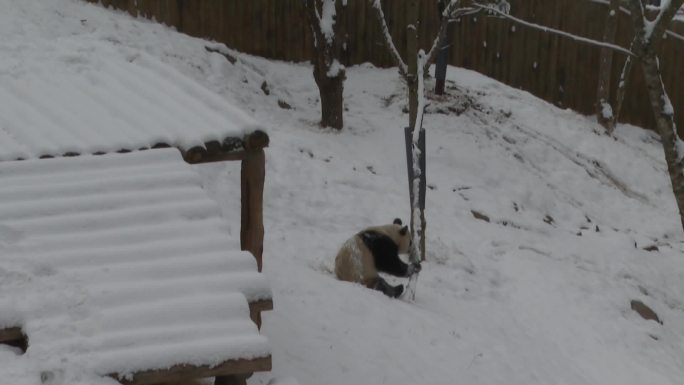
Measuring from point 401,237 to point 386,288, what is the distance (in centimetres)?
60

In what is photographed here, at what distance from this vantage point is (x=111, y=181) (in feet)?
16.1

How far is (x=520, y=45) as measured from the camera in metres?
16.3

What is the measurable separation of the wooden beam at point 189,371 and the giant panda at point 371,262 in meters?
4.43

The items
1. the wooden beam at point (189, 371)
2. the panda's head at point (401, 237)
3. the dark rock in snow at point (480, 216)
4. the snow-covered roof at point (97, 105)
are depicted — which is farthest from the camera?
the dark rock in snow at point (480, 216)

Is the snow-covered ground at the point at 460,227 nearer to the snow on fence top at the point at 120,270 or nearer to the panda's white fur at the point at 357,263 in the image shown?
the panda's white fur at the point at 357,263

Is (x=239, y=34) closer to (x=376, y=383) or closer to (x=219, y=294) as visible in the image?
(x=376, y=383)

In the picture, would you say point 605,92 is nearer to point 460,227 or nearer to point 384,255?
point 460,227

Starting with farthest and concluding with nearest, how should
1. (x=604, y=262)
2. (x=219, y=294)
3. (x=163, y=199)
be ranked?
(x=604, y=262)
(x=163, y=199)
(x=219, y=294)

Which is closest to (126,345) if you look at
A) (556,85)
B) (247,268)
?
(247,268)

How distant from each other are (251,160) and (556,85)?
38.7ft

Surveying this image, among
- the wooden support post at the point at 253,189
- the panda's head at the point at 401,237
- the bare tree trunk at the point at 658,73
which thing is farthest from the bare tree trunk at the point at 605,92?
the wooden support post at the point at 253,189

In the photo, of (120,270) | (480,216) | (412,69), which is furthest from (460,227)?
(120,270)

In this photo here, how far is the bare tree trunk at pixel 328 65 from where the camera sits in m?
12.3

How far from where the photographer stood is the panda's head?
8531 mm
